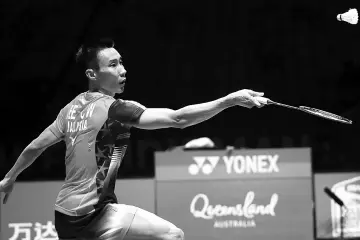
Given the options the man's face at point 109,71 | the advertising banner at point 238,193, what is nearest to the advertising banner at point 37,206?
the advertising banner at point 238,193

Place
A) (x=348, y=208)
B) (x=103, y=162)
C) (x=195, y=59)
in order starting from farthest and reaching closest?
(x=195, y=59), (x=348, y=208), (x=103, y=162)

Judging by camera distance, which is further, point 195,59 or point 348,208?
point 195,59

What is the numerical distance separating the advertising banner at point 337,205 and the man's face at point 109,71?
137 inches

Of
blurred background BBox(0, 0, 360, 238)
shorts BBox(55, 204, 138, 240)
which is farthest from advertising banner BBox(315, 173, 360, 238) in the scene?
shorts BBox(55, 204, 138, 240)

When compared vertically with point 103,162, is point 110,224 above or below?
below

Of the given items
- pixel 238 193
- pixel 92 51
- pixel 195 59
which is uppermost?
pixel 195 59

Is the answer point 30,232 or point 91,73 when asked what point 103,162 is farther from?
point 30,232

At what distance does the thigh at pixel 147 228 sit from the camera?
310 centimetres

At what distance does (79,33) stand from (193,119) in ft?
18.9

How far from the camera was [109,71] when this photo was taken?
3422mm

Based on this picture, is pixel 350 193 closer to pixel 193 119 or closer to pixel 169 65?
pixel 169 65

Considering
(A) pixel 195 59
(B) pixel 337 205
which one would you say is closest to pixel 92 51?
(B) pixel 337 205

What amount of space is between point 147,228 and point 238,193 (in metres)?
3.35

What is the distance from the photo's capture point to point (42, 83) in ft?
27.4
